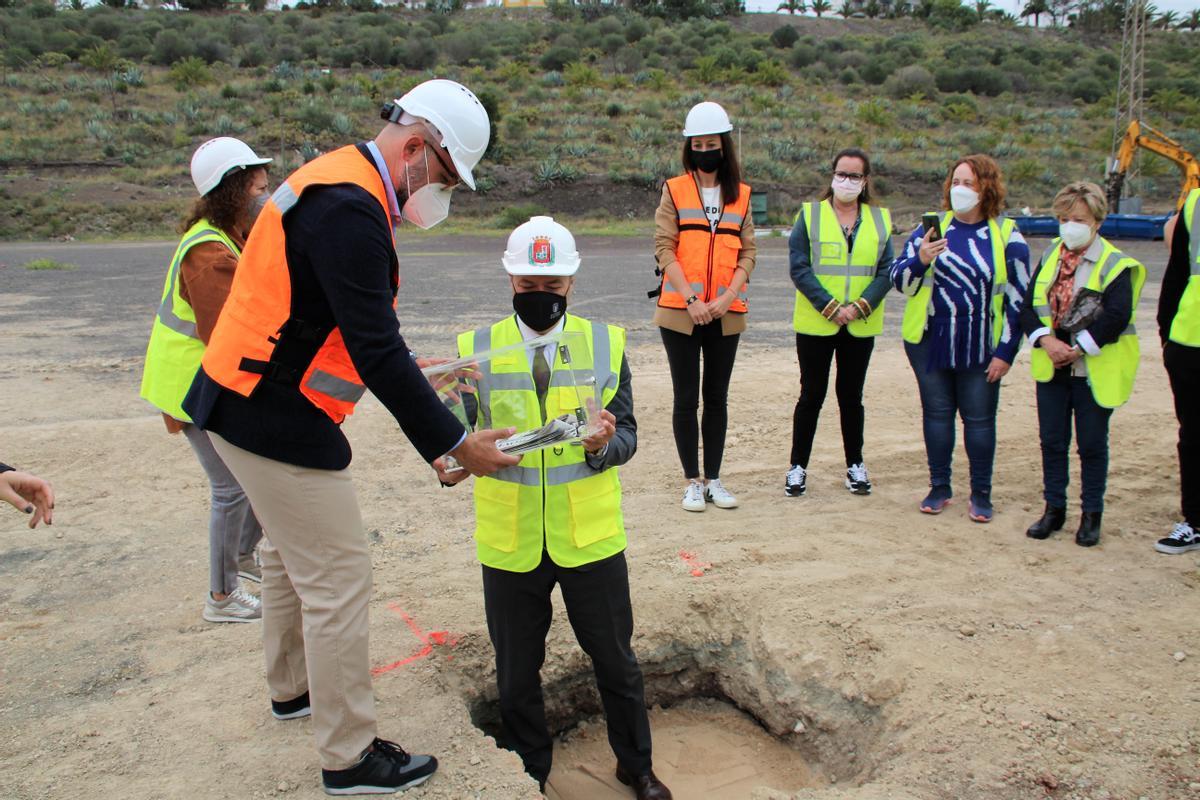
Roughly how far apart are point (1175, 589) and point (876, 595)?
144 cm

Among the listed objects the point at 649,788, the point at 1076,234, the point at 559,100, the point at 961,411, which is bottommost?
the point at 649,788

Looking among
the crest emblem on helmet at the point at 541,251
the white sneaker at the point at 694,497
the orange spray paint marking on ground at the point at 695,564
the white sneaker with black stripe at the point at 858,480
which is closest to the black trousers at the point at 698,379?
the white sneaker at the point at 694,497

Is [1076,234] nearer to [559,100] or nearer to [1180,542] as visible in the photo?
[1180,542]

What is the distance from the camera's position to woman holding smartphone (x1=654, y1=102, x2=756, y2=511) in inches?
207

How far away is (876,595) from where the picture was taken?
436cm

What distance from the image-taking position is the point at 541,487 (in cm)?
306

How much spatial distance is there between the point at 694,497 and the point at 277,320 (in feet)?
11.1

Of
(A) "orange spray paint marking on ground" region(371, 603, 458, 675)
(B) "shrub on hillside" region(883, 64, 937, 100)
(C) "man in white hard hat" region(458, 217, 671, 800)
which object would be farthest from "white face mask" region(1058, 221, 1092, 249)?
(B) "shrub on hillside" region(883, 64, 937, 100)

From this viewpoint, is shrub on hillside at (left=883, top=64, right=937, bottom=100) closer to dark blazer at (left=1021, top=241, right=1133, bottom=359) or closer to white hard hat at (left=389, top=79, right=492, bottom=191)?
dark blazer at (left=1021, top=241, right=1133, bottom=359)

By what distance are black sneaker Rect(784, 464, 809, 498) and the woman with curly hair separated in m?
3.22

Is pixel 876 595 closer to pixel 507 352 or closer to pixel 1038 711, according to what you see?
pixel 1038 711

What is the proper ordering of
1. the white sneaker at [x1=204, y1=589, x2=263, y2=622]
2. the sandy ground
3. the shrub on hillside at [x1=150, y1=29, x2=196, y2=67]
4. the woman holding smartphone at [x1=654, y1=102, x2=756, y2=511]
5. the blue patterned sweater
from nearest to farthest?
1. the sandy ground
2. the white sneaker at [x1=204, y1=589, x2=263, y2=622]
3. the blue patterned sweater
4. the woman holding smartphone at [x1=654, y1=102, x2=756, y2=511]
5. the shrub on hillside at [x1=150, y1=29, x2=196, y2=67]

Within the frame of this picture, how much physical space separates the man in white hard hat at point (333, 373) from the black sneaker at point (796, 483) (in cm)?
330

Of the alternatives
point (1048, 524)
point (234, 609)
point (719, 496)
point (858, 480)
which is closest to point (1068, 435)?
point (1048, 524)
